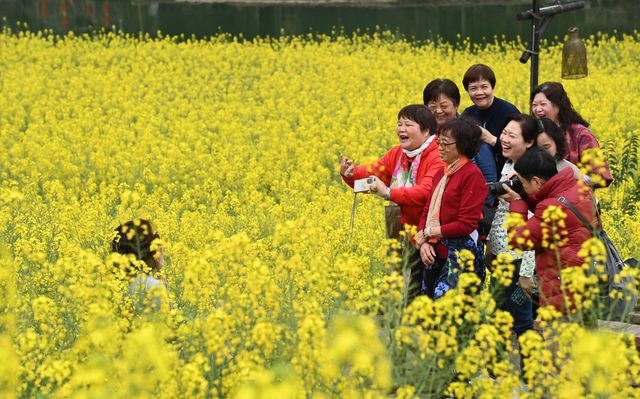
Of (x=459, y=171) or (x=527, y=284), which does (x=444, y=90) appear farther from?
(x=527, y=284)

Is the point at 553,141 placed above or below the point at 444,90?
below

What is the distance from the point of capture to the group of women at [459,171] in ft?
15.9

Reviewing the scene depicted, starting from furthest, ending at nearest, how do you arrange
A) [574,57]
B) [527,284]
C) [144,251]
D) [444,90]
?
1. [574,57]
2. [444,90]
3. [144,251]
4. [527,284]

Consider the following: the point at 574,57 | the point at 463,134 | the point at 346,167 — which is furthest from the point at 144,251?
the point at 574,57

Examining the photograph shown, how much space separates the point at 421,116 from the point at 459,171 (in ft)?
1.48

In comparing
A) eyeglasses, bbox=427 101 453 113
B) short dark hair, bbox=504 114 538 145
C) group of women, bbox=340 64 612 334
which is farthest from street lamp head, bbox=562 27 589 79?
short dark hair, bbox=504 114 538 145

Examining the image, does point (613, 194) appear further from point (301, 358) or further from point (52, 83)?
point (52, 83)

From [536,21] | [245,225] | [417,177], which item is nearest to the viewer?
[417,177]

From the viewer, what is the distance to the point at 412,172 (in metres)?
5.29

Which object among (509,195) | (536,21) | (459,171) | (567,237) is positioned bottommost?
(567,237)

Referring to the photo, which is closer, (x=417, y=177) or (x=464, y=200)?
(x=464, y=200)

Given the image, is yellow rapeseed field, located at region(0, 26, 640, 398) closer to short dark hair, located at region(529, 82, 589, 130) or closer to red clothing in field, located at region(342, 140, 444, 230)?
red clothing in field, located at region(342, 140, 444, 230)

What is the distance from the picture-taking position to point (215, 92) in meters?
16.2

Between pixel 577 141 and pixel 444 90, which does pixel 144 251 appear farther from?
pixel 577 141
